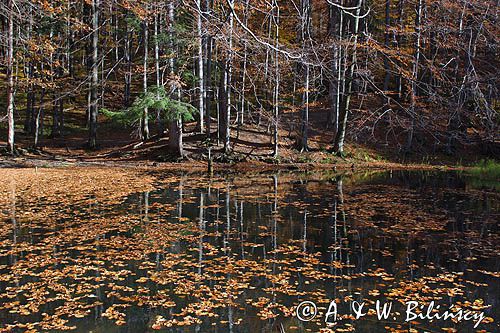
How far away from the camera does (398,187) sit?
16.0 m

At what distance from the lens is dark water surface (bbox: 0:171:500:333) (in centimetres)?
486

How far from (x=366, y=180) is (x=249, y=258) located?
1202 centimetres

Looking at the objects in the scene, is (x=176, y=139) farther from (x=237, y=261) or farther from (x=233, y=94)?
(x=237, y=261)

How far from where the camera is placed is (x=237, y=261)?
6.91 meters

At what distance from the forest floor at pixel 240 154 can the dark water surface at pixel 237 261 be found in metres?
9.22

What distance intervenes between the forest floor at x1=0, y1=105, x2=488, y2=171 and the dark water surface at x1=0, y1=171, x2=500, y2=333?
9.22 meters

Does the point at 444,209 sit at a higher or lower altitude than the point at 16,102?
lower

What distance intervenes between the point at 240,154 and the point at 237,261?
15965mm

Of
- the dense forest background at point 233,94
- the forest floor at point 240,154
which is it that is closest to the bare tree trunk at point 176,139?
the dense forest background at point 233,94

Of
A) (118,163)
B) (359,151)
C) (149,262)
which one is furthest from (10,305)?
(359,151)

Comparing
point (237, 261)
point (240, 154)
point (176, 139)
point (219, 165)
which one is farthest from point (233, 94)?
point (237, 261)

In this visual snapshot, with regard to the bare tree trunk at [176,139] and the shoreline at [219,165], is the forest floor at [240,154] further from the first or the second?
the bare tree trunk at [176,139]

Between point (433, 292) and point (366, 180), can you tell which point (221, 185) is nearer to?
point (366, 180)

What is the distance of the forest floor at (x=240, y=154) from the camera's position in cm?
2178
